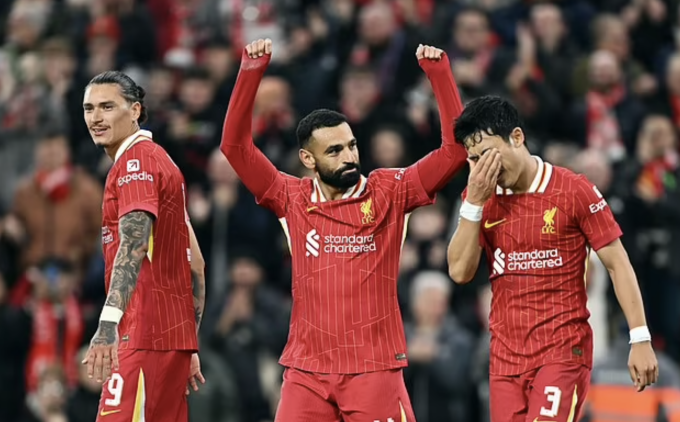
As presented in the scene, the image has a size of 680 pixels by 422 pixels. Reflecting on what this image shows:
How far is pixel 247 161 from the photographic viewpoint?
392 inches

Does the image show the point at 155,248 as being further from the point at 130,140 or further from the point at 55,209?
the point at 55,209

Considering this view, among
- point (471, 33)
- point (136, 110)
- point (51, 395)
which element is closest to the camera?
point (136, 110)

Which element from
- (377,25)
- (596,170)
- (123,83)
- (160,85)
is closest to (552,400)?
(123,83)

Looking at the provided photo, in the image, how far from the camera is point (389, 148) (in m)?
15.2

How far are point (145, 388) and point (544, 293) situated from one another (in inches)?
93.7

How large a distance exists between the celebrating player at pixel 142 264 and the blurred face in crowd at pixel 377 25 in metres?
7.42

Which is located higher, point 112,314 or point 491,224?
point 491,224

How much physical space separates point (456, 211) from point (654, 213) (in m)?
1.84

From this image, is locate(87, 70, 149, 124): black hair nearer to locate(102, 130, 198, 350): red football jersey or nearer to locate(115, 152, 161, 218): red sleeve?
locate(102, 130, 198, 350): red football jersey

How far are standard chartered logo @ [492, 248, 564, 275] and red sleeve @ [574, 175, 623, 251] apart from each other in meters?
0.22

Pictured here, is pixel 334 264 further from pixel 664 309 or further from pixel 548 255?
pixel 664 309

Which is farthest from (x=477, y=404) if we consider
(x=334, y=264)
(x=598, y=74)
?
(x=334, y=264)

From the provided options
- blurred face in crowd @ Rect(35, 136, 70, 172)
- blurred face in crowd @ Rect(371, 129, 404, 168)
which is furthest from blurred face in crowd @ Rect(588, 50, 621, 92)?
blurred face in crowd @ Rect(35, 136, 70, 172)

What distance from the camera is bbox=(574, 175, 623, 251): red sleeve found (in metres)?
9.39
